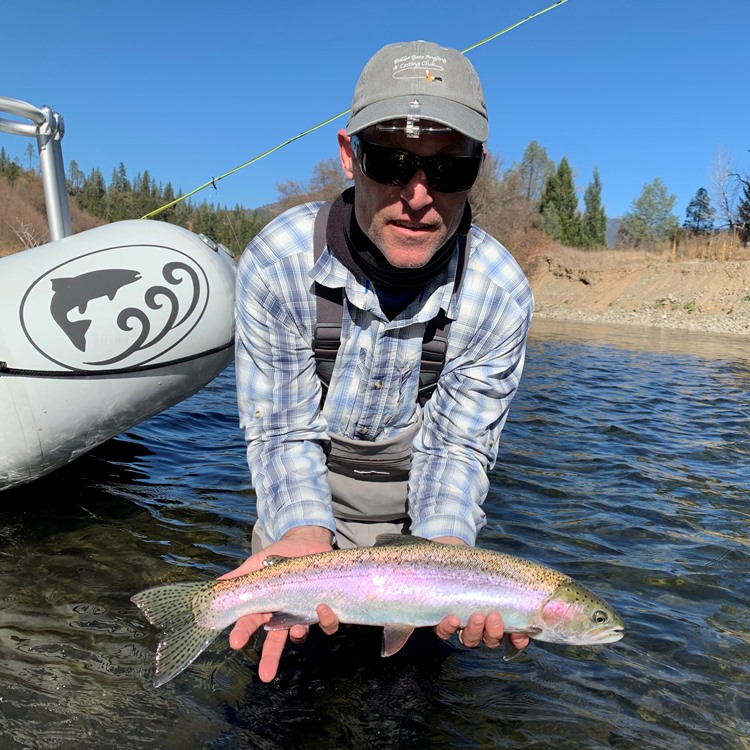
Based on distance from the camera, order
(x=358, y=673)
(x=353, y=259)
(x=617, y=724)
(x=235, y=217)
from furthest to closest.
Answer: (x=235, y=217) < (x=358, y=673) < (x=617, y=724) < (x=353, y=259)

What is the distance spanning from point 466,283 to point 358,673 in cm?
195

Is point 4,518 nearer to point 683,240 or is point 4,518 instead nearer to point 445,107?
point 445,107

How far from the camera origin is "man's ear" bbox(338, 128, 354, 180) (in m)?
3.04

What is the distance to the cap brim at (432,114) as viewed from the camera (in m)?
2.70

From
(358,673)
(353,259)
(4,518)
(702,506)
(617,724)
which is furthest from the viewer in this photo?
(702,506)

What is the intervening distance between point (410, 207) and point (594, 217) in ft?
231

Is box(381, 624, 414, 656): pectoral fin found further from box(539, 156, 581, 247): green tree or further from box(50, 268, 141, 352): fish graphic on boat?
box(539, 156, 581, 247): green tree

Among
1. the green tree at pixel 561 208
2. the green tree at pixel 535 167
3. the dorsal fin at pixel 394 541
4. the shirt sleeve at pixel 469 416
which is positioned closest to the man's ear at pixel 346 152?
the shirt sleeve at pixel 469 416

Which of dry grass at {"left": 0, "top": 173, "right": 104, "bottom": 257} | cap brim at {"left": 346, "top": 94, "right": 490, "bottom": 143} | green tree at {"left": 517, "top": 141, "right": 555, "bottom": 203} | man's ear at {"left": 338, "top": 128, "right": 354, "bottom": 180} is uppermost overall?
green tree at {"left": 517, "top": 141, "right": 555, "bottom": 203}

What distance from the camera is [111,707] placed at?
10.6ft

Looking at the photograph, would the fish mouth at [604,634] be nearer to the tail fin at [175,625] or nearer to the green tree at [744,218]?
the tail fin at [175,625]

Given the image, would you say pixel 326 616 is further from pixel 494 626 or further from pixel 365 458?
pixel 365 458

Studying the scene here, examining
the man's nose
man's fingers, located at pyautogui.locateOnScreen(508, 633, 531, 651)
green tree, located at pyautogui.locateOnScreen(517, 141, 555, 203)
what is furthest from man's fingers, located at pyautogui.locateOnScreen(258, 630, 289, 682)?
green tree, located at pyautogui.locateOnScreen(517, 141, 555, 203)

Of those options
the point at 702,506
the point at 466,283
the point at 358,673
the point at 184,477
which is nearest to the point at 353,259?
the point at 466,283
